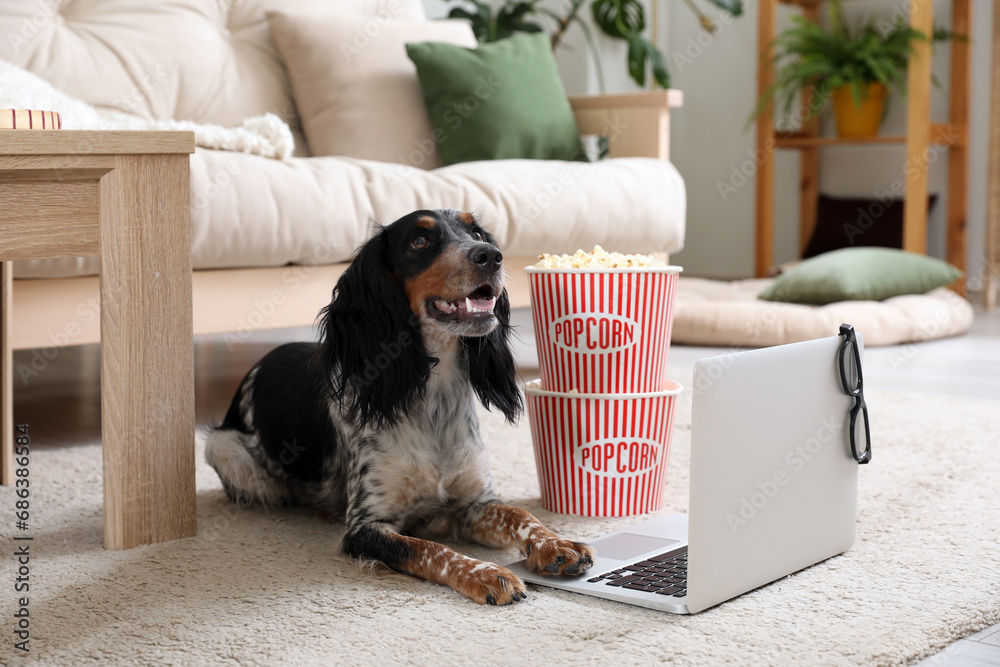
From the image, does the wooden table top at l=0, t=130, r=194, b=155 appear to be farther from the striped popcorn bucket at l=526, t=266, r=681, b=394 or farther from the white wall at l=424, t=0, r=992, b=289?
the white wall at l=424, t=0, r=992, b=289

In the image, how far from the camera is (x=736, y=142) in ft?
18.9

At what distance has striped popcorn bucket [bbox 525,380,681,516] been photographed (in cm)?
179

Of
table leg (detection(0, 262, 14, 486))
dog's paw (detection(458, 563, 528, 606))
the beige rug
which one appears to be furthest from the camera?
table leg (detection(0, 262, 14, 486))

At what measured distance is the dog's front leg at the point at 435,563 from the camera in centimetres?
138

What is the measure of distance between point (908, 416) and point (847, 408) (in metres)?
1.11

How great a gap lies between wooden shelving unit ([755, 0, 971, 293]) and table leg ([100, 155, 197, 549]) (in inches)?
155

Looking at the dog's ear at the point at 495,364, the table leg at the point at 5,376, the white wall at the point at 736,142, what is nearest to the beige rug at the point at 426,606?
the table leg at the point at 5,376

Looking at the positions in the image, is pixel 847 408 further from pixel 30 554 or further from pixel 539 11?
pixel 539 11

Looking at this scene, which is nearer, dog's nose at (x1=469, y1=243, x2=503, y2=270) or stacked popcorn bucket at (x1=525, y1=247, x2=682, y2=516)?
dog's nose at (x1=469, y1=243, x2=503, y2=270)

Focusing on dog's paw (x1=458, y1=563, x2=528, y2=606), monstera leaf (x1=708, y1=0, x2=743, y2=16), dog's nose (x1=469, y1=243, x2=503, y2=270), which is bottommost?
dog's paw (x1=458, y1=563, x2=528, y2=606)

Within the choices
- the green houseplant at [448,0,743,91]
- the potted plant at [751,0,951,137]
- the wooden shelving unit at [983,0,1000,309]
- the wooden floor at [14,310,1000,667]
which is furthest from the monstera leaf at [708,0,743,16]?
the wooden floor at [14,310,1000,667]

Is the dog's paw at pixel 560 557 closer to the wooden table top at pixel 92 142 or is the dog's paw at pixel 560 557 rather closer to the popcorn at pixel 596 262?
the popcorn at pixel 596 262

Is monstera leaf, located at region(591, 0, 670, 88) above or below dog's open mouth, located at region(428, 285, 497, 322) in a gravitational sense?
above

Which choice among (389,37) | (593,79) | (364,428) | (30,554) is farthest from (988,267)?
(30,554)
